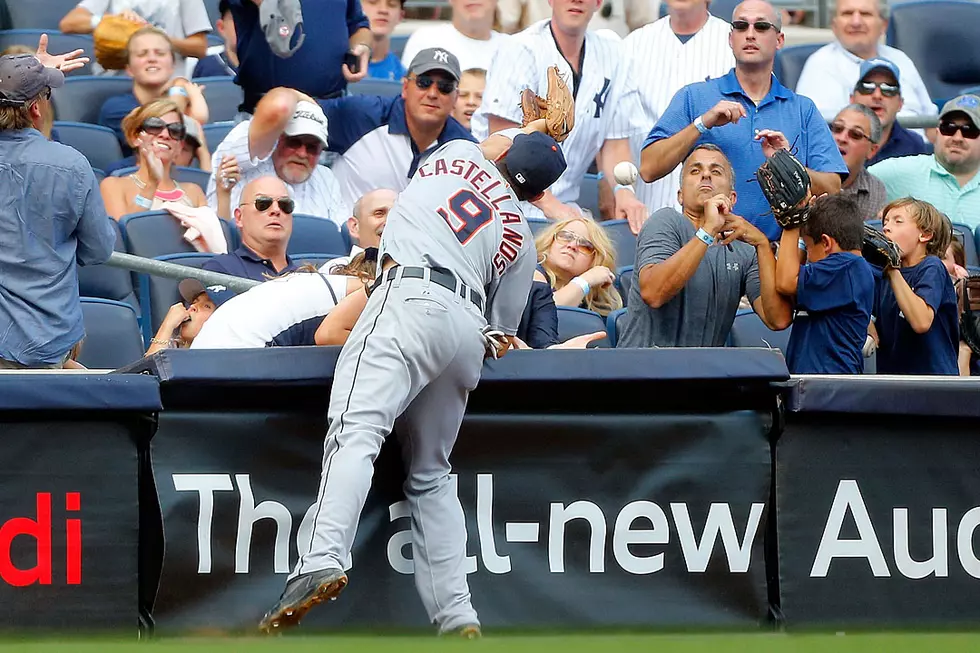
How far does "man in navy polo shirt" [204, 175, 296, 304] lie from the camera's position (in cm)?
678

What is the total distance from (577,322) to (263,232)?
1.49 metres

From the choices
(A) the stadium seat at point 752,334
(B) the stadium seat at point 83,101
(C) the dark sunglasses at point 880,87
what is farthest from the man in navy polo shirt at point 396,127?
(C) the dark sunglasses at point 880,87

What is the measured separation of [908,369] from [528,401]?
6.53ft

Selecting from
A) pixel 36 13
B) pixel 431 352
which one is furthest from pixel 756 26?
pixel 36 13

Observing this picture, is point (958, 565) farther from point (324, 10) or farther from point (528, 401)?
point (324, 10)

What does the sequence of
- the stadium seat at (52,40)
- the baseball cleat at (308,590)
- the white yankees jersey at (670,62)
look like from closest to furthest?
the baseball cleat at (308,590) → the white yankees jersey at (670,62) → the stadium seat at (52,40)

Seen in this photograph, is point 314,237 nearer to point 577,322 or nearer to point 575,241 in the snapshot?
point 575,241

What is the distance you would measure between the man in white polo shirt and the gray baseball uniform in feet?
10.0

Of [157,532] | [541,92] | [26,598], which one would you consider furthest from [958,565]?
[541,92]

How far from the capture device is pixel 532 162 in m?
4.99

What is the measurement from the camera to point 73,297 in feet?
18.2

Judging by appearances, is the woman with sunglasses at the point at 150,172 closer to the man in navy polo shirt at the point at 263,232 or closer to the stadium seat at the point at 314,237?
the stadium seat at the point at 314,237

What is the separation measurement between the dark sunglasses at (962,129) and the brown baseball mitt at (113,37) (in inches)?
189

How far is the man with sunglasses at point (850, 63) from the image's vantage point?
31.7 ft
